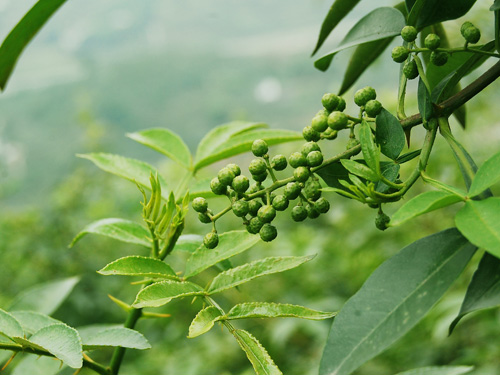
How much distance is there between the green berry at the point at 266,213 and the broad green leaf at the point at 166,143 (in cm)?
30

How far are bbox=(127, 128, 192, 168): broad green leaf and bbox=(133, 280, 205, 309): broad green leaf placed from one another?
297mm

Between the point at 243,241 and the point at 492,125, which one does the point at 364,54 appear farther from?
the point at 492,125

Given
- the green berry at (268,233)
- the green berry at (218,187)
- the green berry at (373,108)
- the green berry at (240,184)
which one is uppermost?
the green berry at (373,108)

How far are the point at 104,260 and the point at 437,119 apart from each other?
2573mm

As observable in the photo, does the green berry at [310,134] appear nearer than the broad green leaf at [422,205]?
No

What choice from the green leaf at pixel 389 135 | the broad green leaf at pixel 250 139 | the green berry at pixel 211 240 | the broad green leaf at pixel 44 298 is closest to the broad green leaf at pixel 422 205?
the green leaf at pixel 389 135

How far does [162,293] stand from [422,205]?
0.88 feet

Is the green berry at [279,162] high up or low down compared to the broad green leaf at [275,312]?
up

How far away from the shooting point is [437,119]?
56 cm

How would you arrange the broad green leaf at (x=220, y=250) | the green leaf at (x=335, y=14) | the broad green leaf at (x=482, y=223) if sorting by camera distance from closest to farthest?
the broad green leaf at (x=482, y=223) → the broad green leaf at (x=220, y=250) → the green leaf at (x=335, y=14)

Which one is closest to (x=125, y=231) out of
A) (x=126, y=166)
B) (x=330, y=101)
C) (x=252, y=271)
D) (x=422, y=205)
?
(x=126, y=166)

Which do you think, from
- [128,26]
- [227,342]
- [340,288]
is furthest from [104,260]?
[128,26]

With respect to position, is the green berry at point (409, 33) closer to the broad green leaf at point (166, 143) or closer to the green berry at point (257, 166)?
the green berry at point (257, 166)

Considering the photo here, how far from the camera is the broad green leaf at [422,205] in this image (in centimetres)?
41
